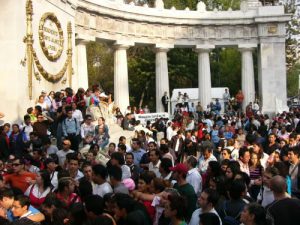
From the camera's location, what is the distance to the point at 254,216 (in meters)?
8.71

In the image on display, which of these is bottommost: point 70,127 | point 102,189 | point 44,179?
point 102,189

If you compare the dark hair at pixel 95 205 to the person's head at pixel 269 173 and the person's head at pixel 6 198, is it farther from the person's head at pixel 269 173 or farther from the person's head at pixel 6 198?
the person's head at pixel 269 173

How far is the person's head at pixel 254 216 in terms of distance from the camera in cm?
870

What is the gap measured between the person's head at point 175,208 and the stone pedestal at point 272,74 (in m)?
43.7

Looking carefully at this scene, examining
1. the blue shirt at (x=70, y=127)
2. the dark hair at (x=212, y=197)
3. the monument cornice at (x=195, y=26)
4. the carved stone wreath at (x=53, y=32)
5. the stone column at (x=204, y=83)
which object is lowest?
the dark hair at (x=212, y=197)

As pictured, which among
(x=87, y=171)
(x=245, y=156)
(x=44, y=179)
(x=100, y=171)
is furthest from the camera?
(x=245, y=156)

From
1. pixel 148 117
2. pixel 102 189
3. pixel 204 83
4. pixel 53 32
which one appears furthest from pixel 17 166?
pixel 204 83

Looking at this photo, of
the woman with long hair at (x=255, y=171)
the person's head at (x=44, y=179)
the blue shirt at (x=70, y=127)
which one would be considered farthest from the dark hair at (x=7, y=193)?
the blue shirt at (x=70, y=127)

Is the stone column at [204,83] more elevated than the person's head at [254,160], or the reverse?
the stone column at [204,83]

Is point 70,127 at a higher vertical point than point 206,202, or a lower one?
higher

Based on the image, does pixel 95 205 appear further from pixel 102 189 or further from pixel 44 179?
pixel 44 179

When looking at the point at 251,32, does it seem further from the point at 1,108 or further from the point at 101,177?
the point at 101,177

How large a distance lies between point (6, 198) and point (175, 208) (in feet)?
11.5

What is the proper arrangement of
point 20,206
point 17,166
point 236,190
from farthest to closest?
point 17,166
point 236,190
point 20,206
